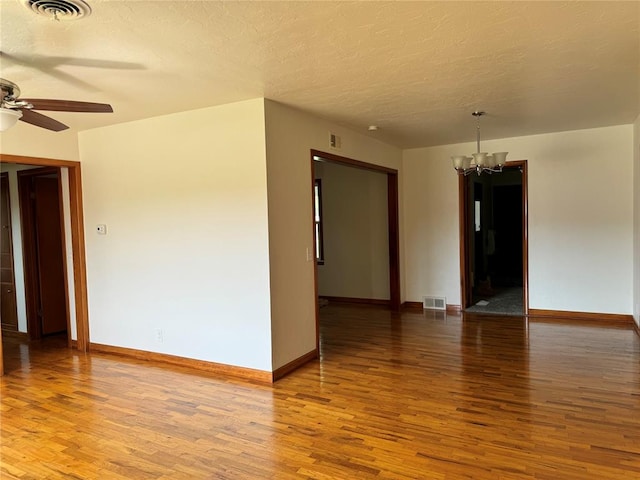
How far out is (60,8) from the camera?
208cm

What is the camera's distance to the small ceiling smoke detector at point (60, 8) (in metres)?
2.03

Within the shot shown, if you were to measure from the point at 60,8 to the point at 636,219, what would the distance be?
19.4 feet

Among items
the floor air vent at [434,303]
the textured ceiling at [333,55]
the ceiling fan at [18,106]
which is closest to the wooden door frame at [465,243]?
the floor air vent at [434,303]

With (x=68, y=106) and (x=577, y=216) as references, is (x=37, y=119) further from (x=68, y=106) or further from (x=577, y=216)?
(x=577, y=216)

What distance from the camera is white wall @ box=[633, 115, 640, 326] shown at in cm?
507

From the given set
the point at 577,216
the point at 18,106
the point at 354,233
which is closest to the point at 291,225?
the point at 18,106

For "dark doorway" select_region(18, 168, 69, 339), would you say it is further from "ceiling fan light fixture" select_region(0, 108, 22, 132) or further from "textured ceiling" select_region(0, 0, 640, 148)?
"ceiling fan light fixture" select_region(0, 108, 22, 132)

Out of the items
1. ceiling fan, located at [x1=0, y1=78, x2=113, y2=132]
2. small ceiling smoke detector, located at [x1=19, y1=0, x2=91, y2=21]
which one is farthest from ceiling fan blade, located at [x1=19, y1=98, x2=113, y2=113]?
small ceiling smoke detector, located at [x1=19, y1=0, x2=91, y2=21]

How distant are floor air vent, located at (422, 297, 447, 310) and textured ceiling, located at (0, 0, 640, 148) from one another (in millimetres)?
3134

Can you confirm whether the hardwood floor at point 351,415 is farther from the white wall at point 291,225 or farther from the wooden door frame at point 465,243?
the wooden door frame at point 465,243

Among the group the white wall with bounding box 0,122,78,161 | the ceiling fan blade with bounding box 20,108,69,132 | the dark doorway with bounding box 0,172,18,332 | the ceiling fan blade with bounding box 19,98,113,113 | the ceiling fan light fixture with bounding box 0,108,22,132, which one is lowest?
the dark doorway with bounding box 0,172,18,332

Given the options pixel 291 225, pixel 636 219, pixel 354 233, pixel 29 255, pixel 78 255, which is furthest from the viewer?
pixel 354 233

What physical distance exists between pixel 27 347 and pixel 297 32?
4899mm

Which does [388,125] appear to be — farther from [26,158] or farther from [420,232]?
[26,158]
